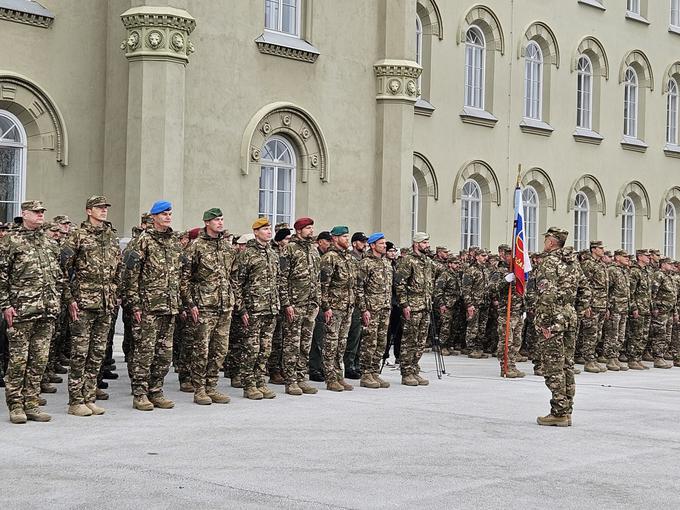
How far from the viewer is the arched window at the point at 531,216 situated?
30578 millimetres

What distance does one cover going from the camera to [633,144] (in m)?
33.6

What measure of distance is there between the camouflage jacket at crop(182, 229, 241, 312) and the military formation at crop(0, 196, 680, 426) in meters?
0.02

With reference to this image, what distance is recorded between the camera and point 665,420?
12.9 metres

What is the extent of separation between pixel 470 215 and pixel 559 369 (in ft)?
55.5

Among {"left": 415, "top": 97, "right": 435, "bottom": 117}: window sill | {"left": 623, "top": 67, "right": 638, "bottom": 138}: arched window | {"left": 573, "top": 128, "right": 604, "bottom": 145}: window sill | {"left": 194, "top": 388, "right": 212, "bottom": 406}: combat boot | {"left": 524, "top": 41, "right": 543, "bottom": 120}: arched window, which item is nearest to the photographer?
{"left": 194, "top": 388, "right": 212, "bottom": 406}: combat boot

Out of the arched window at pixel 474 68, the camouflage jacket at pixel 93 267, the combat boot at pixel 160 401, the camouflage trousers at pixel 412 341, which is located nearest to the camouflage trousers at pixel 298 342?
the camouflage trousers at pixel 412 341

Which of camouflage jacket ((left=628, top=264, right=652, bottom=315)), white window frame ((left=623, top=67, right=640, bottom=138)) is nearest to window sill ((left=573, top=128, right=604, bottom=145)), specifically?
white window frame ((left=623, top=67, right=640, bottom=138))

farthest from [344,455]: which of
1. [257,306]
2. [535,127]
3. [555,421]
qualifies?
[535,127]

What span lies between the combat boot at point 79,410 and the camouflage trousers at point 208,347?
5.04 ft

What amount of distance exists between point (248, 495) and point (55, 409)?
14.7ft

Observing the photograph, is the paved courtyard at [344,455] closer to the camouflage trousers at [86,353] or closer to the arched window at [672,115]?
the camouflage trousers at [86,353]

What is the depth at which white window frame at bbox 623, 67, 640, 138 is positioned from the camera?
112 ft

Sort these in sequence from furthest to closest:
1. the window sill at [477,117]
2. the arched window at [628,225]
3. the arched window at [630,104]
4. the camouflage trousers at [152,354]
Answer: the arched window at [630,104]
the arched window at [628,225]
the window sill at [477,117]
the camouflage trousers at [152,354]

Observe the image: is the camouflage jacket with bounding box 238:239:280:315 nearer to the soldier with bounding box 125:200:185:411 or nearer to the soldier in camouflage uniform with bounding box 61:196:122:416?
the soldier with bounding box 125:200:185:411
